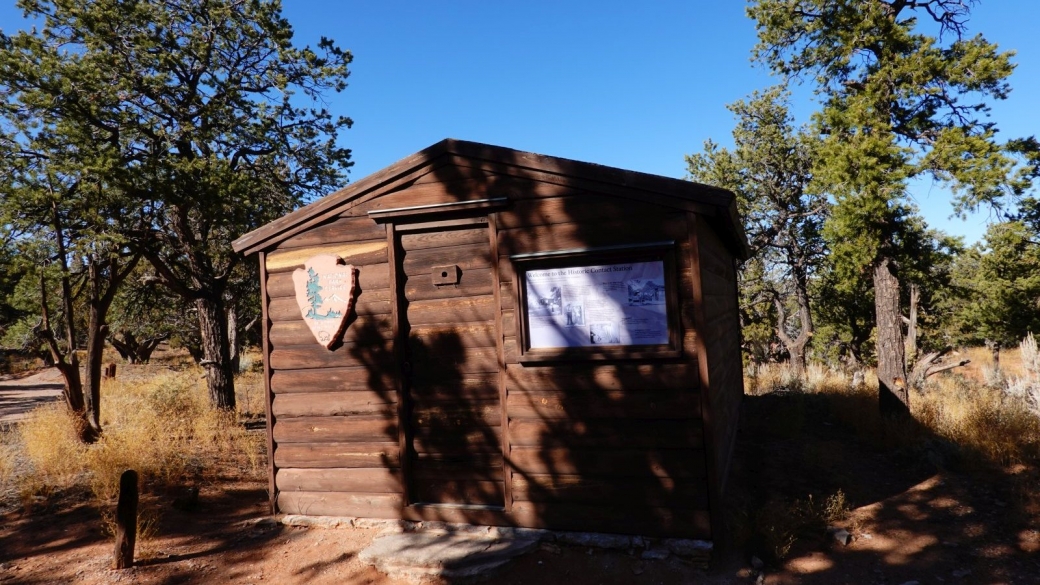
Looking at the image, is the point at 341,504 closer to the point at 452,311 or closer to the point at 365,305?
the point at 365,305

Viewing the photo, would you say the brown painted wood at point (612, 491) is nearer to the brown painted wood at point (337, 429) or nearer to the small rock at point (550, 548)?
the small rock at point (550, 548)

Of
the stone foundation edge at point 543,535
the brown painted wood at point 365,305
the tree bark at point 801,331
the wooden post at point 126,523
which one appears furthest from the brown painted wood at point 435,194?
the tree bark at point 801,331

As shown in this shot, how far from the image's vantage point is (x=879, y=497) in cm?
604

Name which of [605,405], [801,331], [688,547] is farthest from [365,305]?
[801,331]

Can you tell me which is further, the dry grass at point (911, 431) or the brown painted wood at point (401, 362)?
the brown painted wood at point (401, 362)

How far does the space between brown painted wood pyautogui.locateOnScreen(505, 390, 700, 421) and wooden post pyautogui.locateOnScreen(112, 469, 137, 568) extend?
3255mm

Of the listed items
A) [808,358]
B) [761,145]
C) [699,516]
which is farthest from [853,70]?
[808,358]

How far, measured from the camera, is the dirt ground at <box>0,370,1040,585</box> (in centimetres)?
445

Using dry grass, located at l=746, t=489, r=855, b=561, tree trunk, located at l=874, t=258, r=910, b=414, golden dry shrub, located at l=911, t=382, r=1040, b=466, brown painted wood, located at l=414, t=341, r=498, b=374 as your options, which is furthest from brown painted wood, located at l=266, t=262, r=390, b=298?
tree trunk, located at l=874, t=258, r=910, b=414

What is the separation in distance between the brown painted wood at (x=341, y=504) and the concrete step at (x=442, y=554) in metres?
0.36

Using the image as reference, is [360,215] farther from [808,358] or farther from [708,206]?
[808,358]

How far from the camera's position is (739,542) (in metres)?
4.80

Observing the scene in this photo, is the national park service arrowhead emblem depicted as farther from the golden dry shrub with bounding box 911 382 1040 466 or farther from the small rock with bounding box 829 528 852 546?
the golden dry shrub with bounding box 911 382 1040 466

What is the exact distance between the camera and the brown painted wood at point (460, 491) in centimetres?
512
